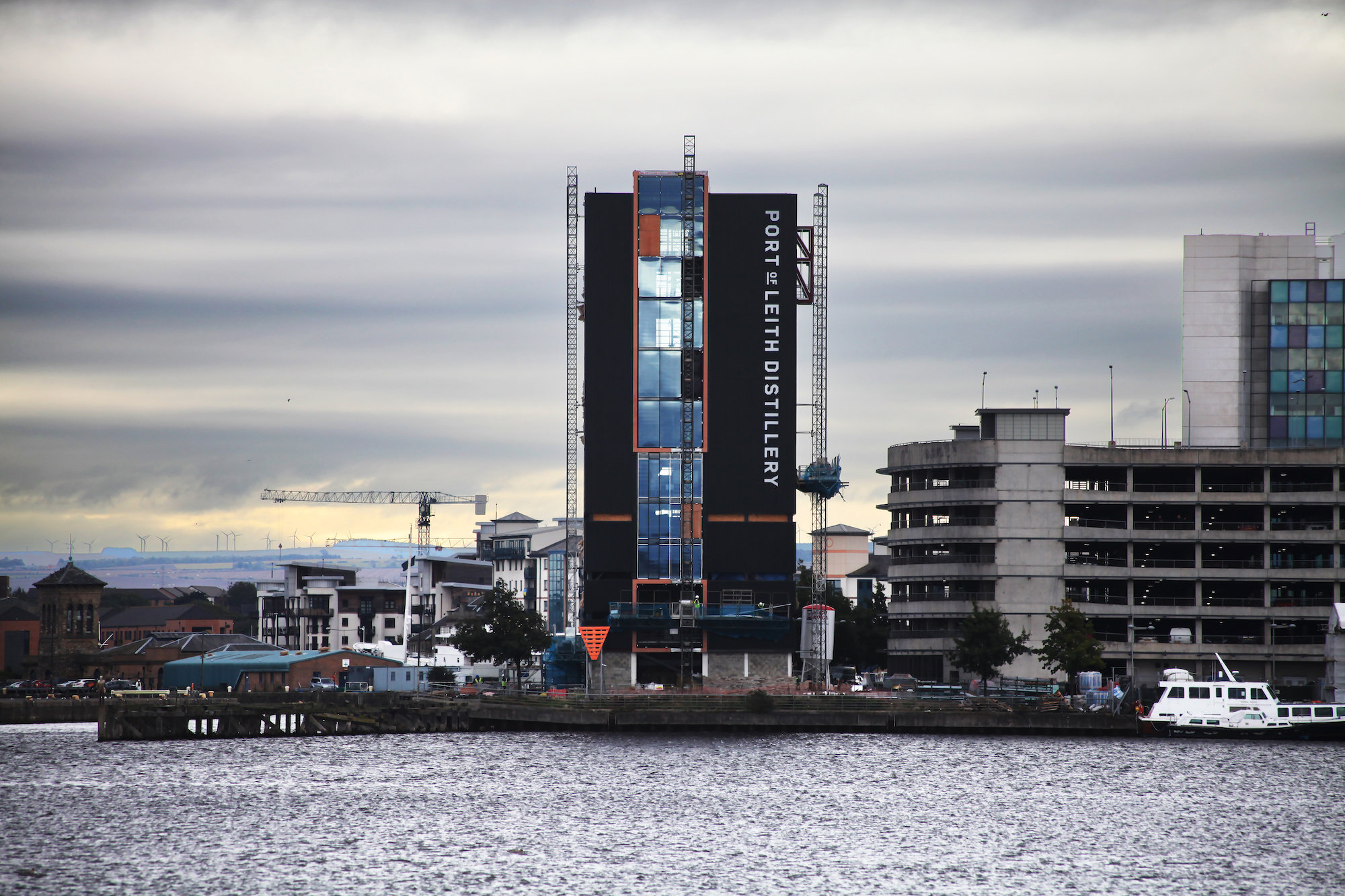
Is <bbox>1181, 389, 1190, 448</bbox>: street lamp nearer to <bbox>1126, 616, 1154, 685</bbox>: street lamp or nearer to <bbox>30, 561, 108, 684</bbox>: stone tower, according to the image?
<bbox>1126, 616, 1154, 685</bbox>: street lamp

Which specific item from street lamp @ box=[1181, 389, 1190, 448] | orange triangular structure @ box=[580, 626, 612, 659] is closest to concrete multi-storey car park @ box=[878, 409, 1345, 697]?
street lamp @ box=[1181, 389, 1190, 448]

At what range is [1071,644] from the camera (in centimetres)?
14312

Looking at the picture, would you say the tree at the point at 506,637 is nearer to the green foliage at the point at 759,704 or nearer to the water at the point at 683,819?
the green foliage at the point at 759,704

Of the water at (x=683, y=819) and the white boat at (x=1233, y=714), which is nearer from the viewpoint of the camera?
the water at (x=683, y=819)

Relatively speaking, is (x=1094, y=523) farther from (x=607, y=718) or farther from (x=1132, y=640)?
(x=607, y=718)

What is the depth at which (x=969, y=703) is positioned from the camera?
132 meters

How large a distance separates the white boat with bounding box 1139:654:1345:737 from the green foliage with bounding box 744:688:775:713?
2775 centimetres

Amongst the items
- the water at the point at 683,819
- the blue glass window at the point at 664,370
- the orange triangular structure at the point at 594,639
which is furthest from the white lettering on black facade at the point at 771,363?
the water at the point at 683,819

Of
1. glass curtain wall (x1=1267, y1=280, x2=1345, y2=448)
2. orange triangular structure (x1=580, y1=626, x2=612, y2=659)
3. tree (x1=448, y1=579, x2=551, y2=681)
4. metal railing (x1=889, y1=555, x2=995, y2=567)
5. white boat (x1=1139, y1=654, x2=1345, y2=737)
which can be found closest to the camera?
white boat (x1=1139, y1=654, x2=1345, y2=737)

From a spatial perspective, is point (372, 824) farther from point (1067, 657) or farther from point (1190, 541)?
point (1190, 541)

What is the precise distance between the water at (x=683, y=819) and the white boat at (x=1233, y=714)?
157cm

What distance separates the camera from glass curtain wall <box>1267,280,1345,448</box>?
171000mm

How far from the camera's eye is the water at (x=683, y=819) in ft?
221

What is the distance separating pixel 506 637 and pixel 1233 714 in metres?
68.8
